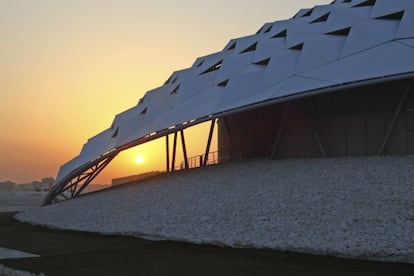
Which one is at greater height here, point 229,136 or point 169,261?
point 229,136

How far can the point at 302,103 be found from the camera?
2864 cm

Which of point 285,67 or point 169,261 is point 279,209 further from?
A: point 285,67

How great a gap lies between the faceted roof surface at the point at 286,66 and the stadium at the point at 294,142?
0.28 feet

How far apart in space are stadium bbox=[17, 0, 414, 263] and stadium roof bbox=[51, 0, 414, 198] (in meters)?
0.08

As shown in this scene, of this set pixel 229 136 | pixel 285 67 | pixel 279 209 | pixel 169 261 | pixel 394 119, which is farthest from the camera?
pixel 229 136

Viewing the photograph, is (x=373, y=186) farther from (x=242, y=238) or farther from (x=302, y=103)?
(x=302, y=103)

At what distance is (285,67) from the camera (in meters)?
28.0

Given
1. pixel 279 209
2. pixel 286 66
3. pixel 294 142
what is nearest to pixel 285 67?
pixel 286 66

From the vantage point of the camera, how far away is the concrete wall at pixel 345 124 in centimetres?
2564

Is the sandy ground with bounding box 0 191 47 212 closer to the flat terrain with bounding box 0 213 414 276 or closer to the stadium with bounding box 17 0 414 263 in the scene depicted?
the stadium with bounding box 17 0 414 263

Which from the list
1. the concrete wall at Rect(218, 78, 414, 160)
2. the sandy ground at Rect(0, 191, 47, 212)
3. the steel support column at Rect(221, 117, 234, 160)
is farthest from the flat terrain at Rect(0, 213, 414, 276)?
the sandy ground at Rect(0, 191, 47, 212)

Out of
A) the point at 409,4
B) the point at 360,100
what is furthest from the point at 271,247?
the point at 409,4

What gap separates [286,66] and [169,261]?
15.8 m

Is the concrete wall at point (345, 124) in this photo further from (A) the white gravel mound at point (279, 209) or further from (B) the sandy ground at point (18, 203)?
(B) the sandy ground at point (18, 203)
